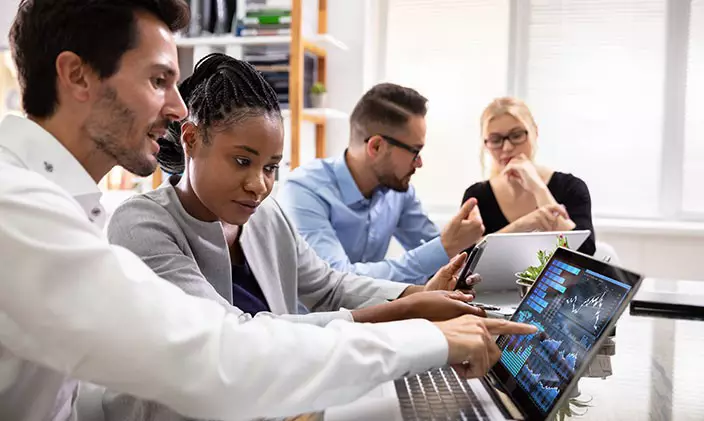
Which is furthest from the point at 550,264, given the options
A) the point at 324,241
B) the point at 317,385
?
the point at 324,241

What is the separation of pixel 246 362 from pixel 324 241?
155 centimetres

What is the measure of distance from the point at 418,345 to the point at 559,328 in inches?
9.0

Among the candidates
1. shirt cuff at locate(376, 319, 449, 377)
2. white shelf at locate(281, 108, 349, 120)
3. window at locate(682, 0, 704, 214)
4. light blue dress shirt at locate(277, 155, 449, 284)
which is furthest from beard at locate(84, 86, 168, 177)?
window at locate(682, 0, 704, 214)

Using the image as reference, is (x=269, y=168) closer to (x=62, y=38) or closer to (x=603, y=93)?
(x=62, y=38)

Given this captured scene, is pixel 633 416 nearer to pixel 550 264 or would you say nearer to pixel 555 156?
pixel 550 264

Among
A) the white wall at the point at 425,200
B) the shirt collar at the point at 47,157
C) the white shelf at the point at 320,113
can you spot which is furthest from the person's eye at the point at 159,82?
the white wall at the point at 425,200

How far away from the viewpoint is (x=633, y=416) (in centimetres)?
88

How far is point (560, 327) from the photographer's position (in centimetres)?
90

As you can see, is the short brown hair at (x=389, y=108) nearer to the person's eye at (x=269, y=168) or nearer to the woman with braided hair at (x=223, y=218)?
the woman with braided hair at (x=223, y=218)

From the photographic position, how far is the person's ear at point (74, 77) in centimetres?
85

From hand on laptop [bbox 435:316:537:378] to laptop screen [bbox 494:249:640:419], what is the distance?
4 centimetres

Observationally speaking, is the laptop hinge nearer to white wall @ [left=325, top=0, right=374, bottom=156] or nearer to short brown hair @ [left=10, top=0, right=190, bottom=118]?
short brown hair @ [left=10, top=0, right=190, bottom=118]

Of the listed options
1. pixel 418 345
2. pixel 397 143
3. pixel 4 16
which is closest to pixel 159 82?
pixel 418 345

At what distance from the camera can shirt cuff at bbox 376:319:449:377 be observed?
2.53 ft
